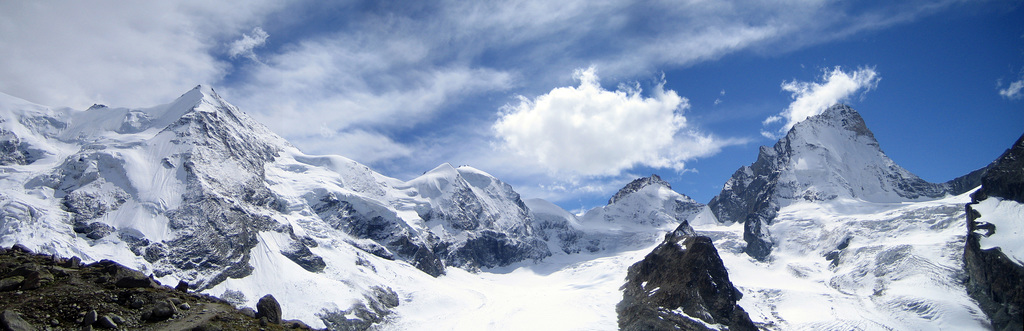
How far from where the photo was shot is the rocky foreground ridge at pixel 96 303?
23.4 m

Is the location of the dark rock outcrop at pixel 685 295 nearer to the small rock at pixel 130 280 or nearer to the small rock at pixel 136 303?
the small rock at pixel 130 280

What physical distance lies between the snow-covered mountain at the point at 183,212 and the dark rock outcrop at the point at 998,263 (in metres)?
135

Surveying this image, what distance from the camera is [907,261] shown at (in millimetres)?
140875

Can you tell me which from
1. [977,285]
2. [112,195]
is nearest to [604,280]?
[977,285]

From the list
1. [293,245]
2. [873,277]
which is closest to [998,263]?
[873,277]

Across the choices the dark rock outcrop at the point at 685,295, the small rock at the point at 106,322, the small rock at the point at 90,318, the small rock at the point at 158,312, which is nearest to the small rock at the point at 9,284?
the small rock at the point at 90,318

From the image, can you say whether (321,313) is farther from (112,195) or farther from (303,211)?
(303,211)

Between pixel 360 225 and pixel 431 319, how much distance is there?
75.5 meters

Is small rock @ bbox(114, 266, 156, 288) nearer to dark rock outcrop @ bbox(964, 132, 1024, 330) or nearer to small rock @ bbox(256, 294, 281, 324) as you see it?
small rock @ bbox(256, 294, 281, 324)

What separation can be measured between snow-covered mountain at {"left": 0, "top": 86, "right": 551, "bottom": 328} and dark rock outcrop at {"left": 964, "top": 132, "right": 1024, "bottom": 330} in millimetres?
134971

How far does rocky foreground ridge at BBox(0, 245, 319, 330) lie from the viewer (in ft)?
76.7

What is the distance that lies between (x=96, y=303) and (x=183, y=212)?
407 ft

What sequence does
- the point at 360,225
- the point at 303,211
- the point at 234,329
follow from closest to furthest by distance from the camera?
the point at 234,329 → the point at 303,211 → the point at 360,225

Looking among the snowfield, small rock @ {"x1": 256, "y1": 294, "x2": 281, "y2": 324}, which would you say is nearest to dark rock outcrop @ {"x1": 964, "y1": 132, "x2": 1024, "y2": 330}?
the snowfield
